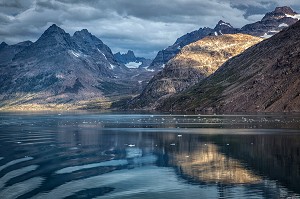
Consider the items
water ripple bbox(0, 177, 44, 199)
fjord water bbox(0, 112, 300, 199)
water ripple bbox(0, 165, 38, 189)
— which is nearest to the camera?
water ripple bbox(0, 177, 44, 199)

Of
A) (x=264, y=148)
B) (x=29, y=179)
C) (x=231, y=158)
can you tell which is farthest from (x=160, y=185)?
(x=264, y=148)

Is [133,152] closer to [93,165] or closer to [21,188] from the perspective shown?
[93,165]

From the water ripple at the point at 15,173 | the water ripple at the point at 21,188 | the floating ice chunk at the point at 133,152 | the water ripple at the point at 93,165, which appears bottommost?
the water ripple at the point at 21,188

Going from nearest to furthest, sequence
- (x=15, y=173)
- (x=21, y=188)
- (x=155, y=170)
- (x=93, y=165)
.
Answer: (x=21, y=188) → (x=15, y=173) → (x=155, y=170) → (x=93, y=165)

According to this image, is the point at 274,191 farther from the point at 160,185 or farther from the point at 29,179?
the point at 29,179

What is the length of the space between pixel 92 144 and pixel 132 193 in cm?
5649

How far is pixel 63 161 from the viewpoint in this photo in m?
73.4

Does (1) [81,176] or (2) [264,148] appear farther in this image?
(2) [264,148]

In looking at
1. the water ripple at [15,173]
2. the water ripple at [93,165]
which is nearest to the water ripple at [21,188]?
the water ripple at [15,173]

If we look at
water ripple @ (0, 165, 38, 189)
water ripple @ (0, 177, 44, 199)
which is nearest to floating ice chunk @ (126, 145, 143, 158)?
water ripple @ (0, 165, 38, 189)

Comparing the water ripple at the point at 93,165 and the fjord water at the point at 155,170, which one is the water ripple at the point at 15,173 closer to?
the fjord water at the point at 155,170

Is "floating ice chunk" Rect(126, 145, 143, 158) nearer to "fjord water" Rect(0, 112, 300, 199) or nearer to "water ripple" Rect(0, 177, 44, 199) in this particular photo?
"fjord water" Rect(0, 112, 300, 199)

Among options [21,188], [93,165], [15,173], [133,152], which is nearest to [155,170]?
[93,165]

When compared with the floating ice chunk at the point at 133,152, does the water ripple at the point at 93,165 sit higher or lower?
lower
